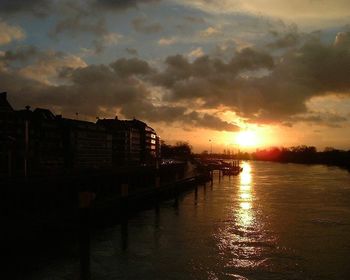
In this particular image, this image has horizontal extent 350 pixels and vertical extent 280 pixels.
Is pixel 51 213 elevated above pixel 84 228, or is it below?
below

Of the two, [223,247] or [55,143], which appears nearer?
[223,247]

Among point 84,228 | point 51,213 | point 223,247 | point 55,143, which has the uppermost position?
point 55,143

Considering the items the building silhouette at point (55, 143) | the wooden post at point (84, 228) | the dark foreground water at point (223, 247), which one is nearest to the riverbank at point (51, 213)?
the wooden post at point (84, 228)

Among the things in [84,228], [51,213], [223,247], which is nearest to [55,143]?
[51,213]

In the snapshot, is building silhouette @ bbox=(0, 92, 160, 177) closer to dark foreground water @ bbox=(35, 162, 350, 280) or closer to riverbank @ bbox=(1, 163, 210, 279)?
riverbank @ bbox=(1, 163, 210, 279)

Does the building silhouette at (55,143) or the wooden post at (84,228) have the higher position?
the building silhouette at (55,143)

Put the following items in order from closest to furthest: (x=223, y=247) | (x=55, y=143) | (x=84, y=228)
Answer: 1. (x=84, y=228)
2. (x=223, y=247)
3. (x=55, y=143)

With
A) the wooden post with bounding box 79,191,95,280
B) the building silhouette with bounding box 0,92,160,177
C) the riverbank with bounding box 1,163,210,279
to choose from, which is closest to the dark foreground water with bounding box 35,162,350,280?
the wooden post with bounding box 79,191,95,280

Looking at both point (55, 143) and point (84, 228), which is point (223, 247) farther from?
point (55, 143)

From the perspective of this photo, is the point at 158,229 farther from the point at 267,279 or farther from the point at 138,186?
the point at 138,186

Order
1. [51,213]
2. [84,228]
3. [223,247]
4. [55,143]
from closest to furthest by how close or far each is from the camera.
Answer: [84,228] < [223,247] < [51,213] < [55,143]

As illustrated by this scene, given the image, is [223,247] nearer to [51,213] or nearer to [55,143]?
[51,213]

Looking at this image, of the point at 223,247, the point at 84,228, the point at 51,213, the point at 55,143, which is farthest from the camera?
the point at 55,143

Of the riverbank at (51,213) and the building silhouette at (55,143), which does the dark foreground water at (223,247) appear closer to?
the riverbank at (51,213)
